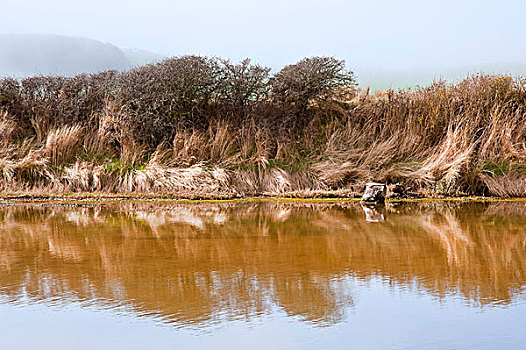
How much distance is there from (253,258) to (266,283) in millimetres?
1197

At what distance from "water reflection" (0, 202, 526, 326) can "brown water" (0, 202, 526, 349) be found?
0.02 metres

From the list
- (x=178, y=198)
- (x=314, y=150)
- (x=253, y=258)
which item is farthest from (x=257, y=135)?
(x=253, y=258)

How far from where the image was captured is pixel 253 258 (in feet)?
21.4

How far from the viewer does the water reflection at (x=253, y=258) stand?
487 cm

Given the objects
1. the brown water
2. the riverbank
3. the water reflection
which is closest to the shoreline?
the riverbank

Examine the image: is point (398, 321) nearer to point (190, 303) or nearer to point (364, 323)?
point (364, 323)

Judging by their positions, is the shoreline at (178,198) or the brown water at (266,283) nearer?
the brown water at (266,283)

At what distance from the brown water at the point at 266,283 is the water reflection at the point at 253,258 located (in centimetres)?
2

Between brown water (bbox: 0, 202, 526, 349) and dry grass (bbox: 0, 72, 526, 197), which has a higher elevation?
dry grass (bbox: 0, 72, 526, 197)

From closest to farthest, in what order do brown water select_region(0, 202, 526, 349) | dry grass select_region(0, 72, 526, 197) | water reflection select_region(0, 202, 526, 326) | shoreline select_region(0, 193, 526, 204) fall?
brown water select_region(0, 202, 526, 349), water reflection select_region(0, 202, 526, 326), shoreline select_region(0, 193, 526, 204), dry grass select_region(0, 72, 526, 197)

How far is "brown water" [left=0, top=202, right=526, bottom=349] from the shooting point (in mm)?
3996

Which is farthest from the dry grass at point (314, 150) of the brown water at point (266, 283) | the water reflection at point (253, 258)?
the brown water at point (266, 283)

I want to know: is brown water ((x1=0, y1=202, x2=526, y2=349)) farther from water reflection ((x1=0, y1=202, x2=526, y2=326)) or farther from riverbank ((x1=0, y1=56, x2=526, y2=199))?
riverbank ((x1=0, y1=56, x2=526, y2=199))

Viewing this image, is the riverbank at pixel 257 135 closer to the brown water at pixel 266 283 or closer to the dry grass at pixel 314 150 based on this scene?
the dry grass at pixel 314 150
